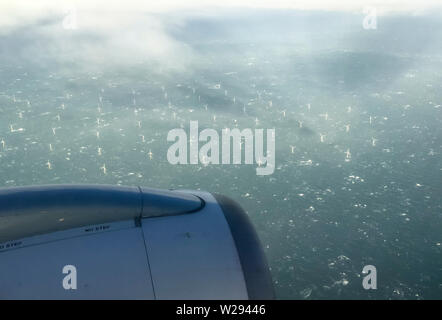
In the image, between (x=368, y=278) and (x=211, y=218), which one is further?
(x=368, y=278)

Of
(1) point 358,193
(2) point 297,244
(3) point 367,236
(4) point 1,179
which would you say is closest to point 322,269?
(2) point 297,244

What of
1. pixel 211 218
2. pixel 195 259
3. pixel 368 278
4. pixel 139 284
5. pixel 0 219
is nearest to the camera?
pixel 139 284

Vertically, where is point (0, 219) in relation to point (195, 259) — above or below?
above

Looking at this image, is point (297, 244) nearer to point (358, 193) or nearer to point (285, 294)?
point (285, 294)

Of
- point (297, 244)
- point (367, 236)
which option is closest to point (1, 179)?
point (297, 244)

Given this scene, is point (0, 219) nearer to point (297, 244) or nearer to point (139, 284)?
point (139, 284)
